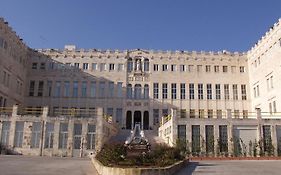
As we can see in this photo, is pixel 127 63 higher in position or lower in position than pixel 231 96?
higher

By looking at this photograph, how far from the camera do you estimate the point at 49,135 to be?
35.7 metres

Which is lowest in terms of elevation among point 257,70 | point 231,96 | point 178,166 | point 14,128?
point 178,166

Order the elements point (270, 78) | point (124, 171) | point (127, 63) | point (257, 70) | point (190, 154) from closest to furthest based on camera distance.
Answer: point (124, 171), point (190, 154), point (270, 78), point (257, 70), point (127, 63)

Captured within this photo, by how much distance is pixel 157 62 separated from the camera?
5575cm

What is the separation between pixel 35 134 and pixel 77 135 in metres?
4.59

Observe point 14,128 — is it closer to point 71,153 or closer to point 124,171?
point 71,153

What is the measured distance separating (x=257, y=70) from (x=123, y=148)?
37.9 meters

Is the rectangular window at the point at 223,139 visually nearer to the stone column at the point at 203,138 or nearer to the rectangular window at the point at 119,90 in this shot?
the stone column at the point at 203,138

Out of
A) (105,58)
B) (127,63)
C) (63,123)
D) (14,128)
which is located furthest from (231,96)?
(14,128)

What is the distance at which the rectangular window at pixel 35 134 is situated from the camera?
35.5 m

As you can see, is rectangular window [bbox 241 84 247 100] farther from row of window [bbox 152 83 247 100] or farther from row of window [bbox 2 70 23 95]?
row of window [bbox 2 70 23 95]

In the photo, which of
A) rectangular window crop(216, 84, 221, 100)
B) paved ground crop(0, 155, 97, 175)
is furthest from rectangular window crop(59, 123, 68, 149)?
rectangular window crop(216, 84, 221, 100)

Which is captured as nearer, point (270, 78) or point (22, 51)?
point (270, 78)

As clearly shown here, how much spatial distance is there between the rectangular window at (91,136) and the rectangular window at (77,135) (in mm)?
945
